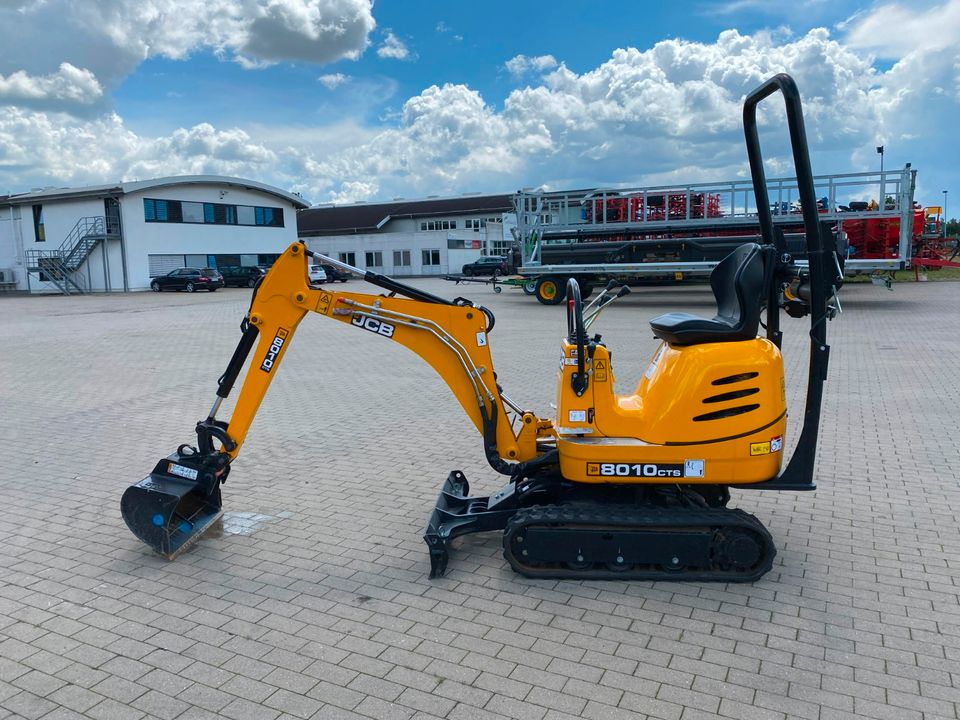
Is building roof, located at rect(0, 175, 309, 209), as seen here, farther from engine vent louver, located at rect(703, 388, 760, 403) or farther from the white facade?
engine vent louver, located at rect(703, 388, 760, 403)

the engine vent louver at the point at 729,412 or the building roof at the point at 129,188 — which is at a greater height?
the building roof at the point at 129,188

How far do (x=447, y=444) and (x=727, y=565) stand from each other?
3.66m

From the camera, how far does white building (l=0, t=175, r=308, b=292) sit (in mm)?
42031

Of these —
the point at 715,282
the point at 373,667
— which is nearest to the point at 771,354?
the point at 715,282

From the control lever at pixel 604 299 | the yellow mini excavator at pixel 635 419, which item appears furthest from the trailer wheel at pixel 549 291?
the yellow mini excavator at pixel 635 419

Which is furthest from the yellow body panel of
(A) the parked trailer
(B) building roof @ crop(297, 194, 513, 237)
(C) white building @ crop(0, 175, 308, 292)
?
(B) building roof @ crop(297, 194, 513, 237)

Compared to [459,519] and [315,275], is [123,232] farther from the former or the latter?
[459,519]

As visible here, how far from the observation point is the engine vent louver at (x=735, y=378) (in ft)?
14.0

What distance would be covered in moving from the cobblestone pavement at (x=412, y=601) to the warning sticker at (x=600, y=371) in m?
1.21

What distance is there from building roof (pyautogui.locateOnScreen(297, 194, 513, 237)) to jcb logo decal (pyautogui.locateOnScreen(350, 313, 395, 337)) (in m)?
63.8

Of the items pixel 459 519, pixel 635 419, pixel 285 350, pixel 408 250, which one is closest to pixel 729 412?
pixel 635 419

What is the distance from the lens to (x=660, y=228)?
76.5 feet

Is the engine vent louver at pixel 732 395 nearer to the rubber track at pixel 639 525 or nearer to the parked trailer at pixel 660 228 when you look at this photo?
the rubber track at pixel 639 525

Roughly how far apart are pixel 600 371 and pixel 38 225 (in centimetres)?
4865
